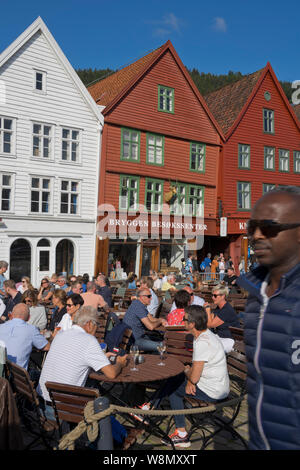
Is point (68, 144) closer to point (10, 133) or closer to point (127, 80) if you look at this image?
point (10, 133)

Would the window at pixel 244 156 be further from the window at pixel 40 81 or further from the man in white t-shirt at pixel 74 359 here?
the man in white t-shirt at pixel 74 359

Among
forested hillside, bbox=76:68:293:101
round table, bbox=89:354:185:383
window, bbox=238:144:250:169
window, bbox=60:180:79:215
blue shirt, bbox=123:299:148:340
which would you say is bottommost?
round table, bbox=89:354:185:383

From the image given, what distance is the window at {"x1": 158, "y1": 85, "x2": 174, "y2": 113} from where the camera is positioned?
26.4 meters

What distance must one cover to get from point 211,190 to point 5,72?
1403 cm

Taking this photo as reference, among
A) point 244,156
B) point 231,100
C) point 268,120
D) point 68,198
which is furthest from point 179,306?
point 231,100

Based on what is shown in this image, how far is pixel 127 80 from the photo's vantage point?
84.4ft

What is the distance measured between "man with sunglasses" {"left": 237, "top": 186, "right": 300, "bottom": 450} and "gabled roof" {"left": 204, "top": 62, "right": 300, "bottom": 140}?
90.8ft

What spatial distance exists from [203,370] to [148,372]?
65 centimetres

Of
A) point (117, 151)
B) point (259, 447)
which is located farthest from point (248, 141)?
point (259, 447)

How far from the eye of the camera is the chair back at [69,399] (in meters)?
3.95

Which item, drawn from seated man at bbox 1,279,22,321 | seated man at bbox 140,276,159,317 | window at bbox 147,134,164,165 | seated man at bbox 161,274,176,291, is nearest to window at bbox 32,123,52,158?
window at bbox 147,134,164,165

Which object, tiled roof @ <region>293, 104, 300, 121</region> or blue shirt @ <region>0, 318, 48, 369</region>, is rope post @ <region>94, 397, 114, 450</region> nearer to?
blue shirt @ <region>0, 318, 48, 369</region>

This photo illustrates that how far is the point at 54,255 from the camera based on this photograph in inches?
875
